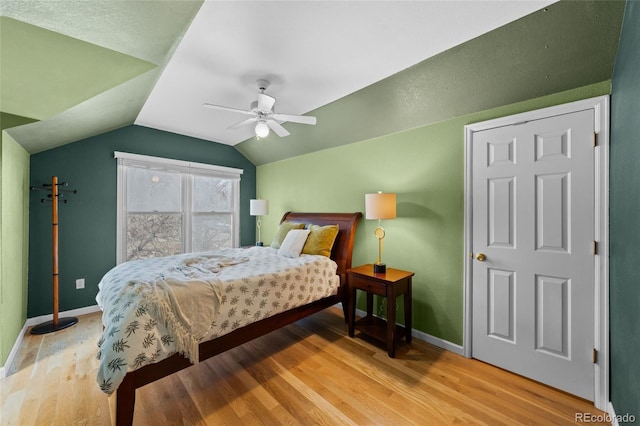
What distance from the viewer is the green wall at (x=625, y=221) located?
1.21m

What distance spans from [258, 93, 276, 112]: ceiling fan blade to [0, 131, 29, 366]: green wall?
6.63 ft

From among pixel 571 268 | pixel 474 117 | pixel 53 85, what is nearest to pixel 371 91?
pixel 474 117

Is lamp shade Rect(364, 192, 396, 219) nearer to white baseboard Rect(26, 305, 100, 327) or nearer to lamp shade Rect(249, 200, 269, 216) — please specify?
lamp shade Rect(249, 200, 269, 216)

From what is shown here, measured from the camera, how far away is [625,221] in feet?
4.55

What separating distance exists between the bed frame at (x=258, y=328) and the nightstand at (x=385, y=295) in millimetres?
334

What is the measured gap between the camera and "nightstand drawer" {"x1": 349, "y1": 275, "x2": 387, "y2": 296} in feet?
7.98

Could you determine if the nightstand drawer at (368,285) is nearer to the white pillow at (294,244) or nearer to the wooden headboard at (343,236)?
the wooden headboard at (343,236)

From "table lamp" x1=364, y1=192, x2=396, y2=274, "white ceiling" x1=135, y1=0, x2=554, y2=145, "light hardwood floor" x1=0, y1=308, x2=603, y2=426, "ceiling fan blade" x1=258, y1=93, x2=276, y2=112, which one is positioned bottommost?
"light hardwood floor" x1=0, y1=308, x2=603, y2=426

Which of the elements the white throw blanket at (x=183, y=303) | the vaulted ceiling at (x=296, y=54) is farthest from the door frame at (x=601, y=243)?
the white throw blanket at (x=183, y=303)

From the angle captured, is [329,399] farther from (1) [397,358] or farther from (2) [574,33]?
(2) [574,33]

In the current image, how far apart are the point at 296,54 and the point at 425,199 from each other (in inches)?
73.4

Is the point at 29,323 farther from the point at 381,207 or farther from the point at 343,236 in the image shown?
the point at 381,207

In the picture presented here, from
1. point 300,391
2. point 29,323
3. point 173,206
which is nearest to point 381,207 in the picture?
point 300,391

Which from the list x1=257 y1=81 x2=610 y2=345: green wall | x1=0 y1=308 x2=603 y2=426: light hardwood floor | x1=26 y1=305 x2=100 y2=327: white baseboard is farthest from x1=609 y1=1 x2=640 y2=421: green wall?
x1=26 y1=305 x2=100 y2=327: white baseboard
